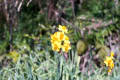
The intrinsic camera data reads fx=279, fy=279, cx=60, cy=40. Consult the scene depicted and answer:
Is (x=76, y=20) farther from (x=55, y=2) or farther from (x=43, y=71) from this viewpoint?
(x=43, y=71)

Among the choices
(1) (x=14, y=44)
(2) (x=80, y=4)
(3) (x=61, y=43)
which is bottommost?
(1) (x=14, y=44)

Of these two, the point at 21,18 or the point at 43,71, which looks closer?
the point at 43,71

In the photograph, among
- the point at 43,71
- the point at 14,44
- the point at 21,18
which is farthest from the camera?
the point at 21,18

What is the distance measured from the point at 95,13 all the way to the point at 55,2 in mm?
652

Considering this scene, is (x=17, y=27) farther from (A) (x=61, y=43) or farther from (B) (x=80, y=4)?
(A) (x=61, y=43)

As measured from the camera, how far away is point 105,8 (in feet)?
14.4

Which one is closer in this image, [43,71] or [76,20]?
[43,71]

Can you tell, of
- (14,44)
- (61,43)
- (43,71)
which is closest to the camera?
(61,43)

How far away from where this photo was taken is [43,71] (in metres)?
2.41

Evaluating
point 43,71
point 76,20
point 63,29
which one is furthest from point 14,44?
point 63,29

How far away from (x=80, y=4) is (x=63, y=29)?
2.50 m

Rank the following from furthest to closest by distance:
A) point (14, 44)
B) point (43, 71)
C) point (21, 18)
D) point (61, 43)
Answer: point (21, 18)
point (14, 44)
point (43, 71)
point (61, 43)

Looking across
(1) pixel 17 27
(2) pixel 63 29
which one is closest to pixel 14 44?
(1) pixel 17 27

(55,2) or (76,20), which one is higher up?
(55,2)
